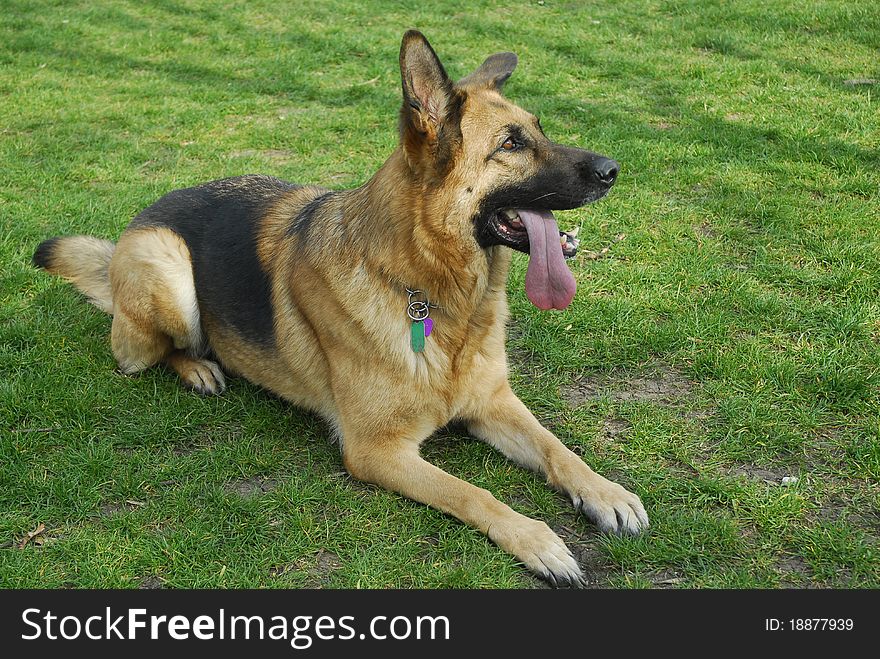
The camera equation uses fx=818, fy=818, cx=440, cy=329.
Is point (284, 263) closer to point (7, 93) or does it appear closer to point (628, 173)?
point (628, 173)

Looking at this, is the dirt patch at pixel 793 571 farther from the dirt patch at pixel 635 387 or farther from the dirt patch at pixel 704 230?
the dirt patch at pixel 704 230

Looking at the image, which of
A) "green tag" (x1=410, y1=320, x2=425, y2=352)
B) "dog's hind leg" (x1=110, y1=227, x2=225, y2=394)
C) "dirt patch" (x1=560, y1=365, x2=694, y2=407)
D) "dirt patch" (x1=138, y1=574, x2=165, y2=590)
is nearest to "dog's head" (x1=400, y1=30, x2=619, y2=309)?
"green tag" (x1=410, y1=320, x2=425, y2=352)

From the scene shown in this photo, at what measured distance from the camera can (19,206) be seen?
645 cm

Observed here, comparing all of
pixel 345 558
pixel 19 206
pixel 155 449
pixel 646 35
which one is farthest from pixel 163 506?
pixel 646 35

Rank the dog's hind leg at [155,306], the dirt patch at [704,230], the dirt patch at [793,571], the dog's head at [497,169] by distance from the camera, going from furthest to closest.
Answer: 1. the dirt patch at [704,230]
2. the dog's hind leg at [155,306]
3. the dog's head at [497,169]
4. the dirt patch at [793,571]

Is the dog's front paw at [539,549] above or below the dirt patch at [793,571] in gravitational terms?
below

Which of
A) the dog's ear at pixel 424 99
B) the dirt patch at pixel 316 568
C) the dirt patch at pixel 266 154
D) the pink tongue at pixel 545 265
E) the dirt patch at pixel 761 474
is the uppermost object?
the dog's ear at pixel 424 99

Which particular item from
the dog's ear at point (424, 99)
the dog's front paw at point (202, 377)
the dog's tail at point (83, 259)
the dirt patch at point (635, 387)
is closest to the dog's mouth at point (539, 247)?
the dog's ear at point (424, 99)

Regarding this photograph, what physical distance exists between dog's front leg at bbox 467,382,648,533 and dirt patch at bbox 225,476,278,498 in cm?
99

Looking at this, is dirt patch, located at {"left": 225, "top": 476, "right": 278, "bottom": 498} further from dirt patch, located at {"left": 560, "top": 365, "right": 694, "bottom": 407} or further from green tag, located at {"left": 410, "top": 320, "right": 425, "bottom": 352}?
dirt patch, located at {"left": 560, "top": 365, "right": 694, "bottom": 407}

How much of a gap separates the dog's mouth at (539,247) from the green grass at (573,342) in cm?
83

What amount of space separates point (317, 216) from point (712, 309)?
8.03ft

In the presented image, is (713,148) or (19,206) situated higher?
(713,148)

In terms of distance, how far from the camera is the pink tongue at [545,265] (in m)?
3.46
